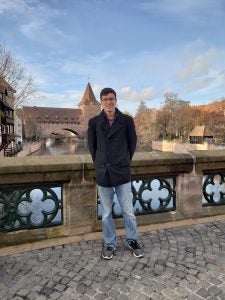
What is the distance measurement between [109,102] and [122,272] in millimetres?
1728

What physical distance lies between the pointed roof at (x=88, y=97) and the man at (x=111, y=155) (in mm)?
106861

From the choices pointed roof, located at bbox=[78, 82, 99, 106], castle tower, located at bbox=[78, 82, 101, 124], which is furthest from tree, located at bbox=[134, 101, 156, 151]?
pointed roof, located at bbox=[78, 82, 99, 106]

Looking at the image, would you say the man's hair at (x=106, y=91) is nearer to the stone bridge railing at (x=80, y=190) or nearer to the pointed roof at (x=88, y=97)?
the stone bridge railing at (x=80, y=190)

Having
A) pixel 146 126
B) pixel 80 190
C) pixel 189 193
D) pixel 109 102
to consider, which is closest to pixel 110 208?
pixel 80 190

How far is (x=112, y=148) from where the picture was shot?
332 cm

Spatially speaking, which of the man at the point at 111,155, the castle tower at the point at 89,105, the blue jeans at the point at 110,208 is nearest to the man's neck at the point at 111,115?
the man at the point at 111,155

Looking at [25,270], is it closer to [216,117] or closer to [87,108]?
[216,117]

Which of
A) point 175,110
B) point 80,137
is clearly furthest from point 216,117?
point 80,137

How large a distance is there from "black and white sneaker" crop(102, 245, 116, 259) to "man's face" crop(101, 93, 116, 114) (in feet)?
4.94

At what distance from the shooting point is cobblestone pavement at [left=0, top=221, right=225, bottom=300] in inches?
106

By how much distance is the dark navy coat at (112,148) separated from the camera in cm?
331

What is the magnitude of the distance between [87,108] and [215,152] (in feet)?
348

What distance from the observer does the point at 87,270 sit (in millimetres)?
3053

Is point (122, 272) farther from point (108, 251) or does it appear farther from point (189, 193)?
point (189, 193)
